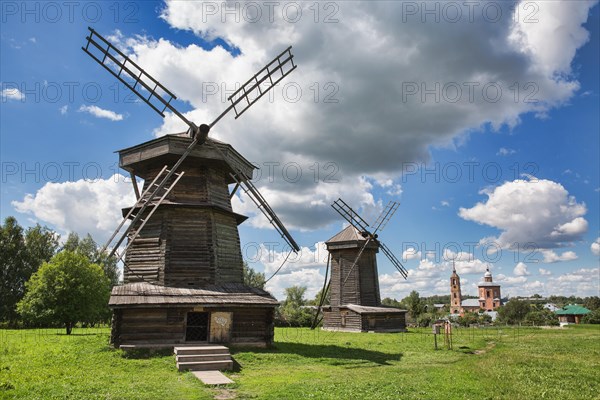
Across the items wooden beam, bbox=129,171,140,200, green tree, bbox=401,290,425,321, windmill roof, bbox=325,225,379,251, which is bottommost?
green tree, bbox=401,290,425,321

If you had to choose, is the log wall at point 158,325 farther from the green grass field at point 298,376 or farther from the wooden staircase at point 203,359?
the wooden staircase at point 203,359

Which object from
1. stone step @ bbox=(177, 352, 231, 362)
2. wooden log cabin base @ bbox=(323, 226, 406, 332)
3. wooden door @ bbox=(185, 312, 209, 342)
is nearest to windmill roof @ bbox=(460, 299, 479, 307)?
wooden log cabin base @ bbox=(323, 226, 406, 332)

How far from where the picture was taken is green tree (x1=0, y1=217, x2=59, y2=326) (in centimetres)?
4612

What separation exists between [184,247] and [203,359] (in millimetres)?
6253

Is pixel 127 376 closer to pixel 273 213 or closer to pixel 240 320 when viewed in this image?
pixel 240 320

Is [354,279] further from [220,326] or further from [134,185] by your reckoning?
[134,185]

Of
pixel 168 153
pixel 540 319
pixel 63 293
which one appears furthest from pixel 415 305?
pixel 168 153

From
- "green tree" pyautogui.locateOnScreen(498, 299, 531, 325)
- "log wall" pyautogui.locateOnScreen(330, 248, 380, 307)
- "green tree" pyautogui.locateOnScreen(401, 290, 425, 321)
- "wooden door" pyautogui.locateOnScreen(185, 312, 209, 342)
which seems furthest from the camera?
"green tree" pyautogui.locateOnScreen(498, 299, 531, 325)

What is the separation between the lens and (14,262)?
4753cm

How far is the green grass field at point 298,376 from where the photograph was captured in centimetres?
955

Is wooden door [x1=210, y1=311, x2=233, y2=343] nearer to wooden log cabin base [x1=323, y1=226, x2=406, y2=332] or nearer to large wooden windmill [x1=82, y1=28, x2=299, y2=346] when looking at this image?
large wooden windmill [x1=82, y1=28, x2=299, y2=346]

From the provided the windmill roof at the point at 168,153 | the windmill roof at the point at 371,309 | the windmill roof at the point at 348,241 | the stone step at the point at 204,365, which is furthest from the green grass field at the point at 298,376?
the windmill roof at the point at 348,241

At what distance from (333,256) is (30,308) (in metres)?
24.3

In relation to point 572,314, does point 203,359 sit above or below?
above
